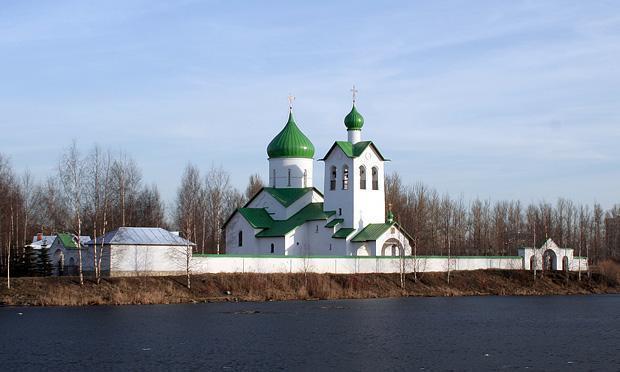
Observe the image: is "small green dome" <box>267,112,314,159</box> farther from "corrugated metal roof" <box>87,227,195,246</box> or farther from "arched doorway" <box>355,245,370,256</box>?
"corrugated metal roof" <box>87,227,195,246</box>

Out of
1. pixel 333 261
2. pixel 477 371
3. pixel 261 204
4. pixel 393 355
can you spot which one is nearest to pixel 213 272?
pixel 333 261


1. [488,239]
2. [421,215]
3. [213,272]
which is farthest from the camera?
[488,239]

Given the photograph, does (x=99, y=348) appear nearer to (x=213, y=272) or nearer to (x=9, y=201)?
(x=213, y=272)

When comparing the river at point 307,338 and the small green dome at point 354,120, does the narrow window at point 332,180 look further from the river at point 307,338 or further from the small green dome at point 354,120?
the river at point 307,338

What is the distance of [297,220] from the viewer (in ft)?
205

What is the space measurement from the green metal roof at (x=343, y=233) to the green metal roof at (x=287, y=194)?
5.07 meters

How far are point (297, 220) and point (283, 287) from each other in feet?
34.3

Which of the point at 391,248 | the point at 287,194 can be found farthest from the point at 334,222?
the point at 287,194

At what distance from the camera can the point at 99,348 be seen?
27.9m

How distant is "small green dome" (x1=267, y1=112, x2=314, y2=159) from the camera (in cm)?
6462

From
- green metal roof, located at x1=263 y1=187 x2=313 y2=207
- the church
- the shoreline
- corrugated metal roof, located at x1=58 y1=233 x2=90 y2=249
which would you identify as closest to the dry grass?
the shoreline

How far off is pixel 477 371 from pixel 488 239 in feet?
231

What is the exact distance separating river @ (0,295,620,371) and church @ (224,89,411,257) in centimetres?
1394

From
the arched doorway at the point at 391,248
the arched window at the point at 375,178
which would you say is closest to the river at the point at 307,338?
the arched doorway at the point at 391,248
